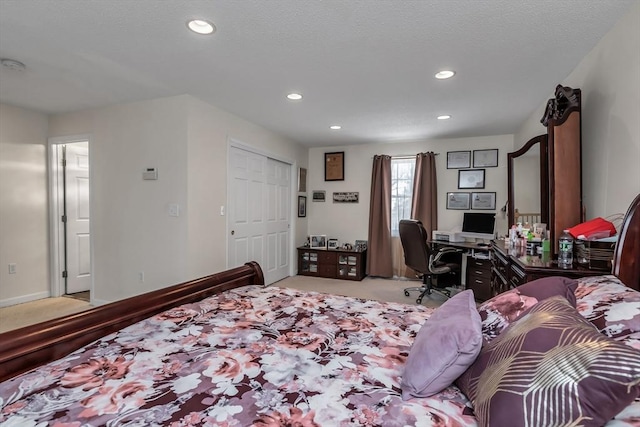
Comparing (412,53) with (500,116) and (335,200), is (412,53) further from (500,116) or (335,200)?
(335,200)

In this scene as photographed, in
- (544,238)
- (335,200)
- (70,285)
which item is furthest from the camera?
(335,200)

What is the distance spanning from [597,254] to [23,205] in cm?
560

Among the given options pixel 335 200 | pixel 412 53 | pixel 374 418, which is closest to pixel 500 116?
pixel 412 53

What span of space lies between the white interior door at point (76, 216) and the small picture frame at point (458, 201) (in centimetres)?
524

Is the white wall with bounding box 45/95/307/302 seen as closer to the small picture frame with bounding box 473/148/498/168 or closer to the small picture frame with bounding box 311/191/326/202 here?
the small picture frame with bounding box 311/191/326/202

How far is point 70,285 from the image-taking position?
13.9 feet

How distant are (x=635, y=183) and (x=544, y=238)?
90 centimetres

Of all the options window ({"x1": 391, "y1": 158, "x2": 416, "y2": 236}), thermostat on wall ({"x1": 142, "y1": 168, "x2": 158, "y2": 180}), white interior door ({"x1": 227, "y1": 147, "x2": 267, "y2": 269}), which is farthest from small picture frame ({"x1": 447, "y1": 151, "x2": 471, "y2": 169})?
thermostat on wall ({"x1": 142, "y1": 168, "x2": 158, "y2": 180})

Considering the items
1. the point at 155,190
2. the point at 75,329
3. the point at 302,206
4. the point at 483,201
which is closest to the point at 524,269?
the point at 75,329

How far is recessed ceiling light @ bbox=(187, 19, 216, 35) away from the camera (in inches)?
77.7

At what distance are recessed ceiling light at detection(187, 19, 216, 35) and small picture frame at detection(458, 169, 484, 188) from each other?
415cm

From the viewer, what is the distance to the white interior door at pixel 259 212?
4055mm

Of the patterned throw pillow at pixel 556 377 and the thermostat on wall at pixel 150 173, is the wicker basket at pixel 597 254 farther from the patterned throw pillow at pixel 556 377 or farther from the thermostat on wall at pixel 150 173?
the thermostat on wall at pixel 150 173

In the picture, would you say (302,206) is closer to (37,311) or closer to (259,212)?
(259,212)
